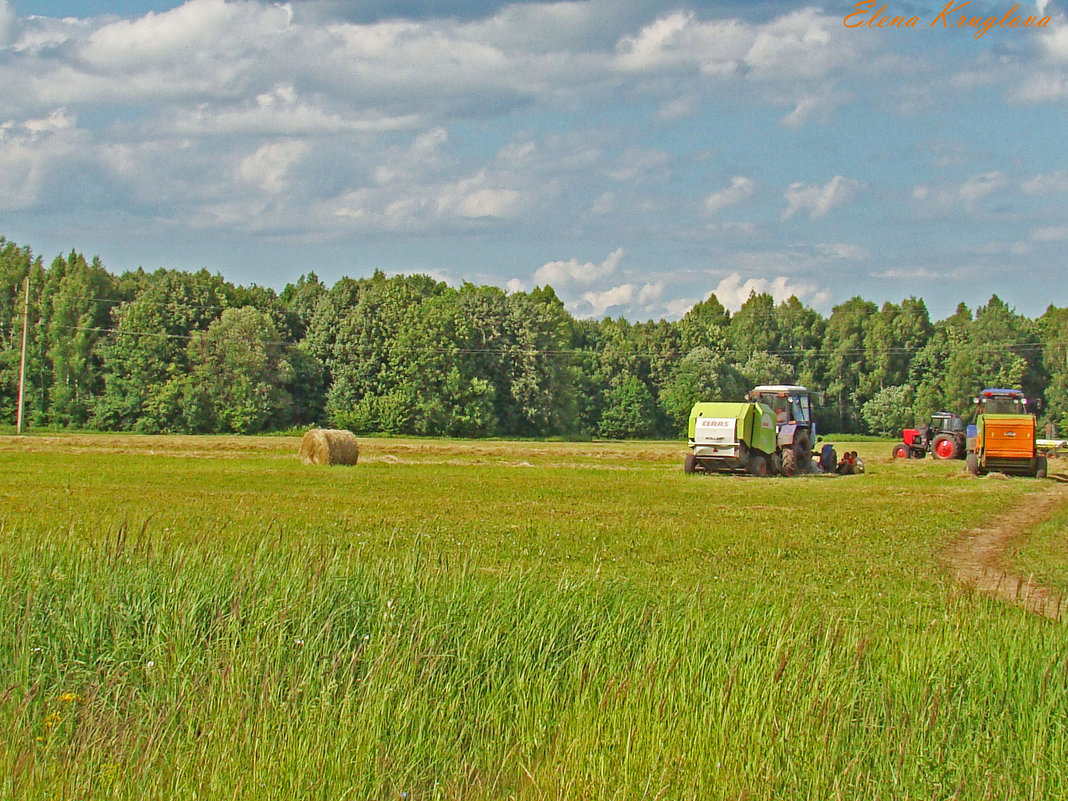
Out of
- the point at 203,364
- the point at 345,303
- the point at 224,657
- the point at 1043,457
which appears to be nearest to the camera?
the point at 224,657

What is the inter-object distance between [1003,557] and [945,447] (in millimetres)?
34132

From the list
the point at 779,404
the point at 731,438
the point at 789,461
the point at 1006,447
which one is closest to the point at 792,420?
the point at 779,404

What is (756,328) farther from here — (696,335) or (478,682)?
(478,682)

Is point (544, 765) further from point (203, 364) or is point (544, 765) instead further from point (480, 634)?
point (203, 364)

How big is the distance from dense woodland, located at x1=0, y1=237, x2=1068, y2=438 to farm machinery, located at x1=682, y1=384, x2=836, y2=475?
→ 4862 centimetres

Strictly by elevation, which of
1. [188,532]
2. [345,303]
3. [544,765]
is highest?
[345,303]

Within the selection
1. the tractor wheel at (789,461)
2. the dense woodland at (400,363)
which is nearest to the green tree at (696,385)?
the dense woodland at (400,363)

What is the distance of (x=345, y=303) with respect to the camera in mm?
90875

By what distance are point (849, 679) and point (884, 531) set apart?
41.8ft

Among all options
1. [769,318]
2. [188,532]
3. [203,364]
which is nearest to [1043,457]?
[188,532]

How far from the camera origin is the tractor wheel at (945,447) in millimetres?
48750

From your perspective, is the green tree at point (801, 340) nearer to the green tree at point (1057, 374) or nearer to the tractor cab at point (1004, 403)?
the green tree at point (1057, 374)

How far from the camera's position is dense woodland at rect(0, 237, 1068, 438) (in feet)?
269

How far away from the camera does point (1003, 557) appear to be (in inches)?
651
